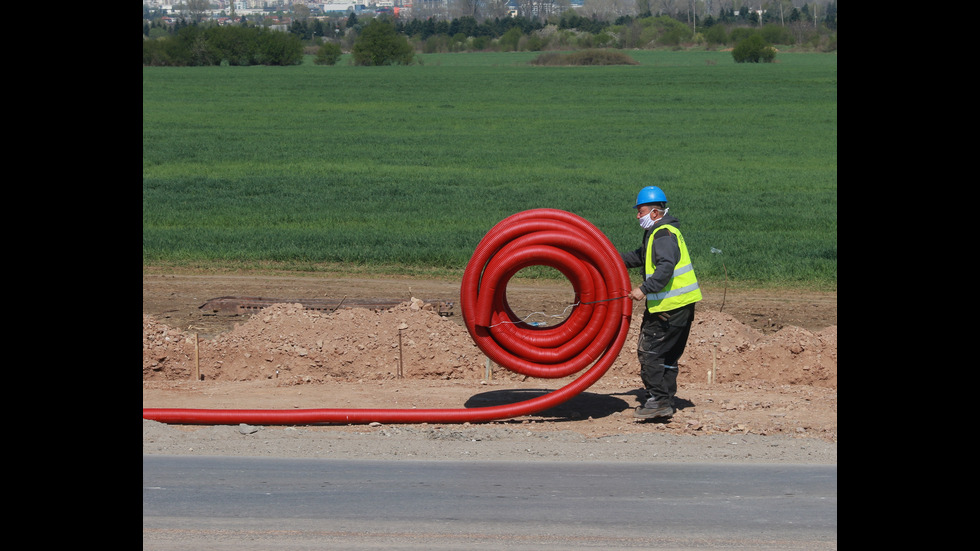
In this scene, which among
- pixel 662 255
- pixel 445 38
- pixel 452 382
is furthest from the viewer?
pixel 445 38

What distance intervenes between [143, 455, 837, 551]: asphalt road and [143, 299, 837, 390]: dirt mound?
10.4ft

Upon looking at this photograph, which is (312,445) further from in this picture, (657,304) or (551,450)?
(657,304)

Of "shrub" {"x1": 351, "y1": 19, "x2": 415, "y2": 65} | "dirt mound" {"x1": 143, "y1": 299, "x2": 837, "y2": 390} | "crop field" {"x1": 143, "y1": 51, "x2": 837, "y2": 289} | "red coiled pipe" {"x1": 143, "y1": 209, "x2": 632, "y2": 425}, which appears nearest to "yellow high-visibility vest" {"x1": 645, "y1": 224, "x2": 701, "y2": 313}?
"red coiled pipe" {"x1": 143, "y1": 209, "x2": 632, "y2": 425}

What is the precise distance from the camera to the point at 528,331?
895 centimetres

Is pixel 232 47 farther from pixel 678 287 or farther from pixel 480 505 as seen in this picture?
pixel 480 505

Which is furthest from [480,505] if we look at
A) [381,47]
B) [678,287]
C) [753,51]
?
[381,47]

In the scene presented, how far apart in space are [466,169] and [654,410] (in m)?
20.8

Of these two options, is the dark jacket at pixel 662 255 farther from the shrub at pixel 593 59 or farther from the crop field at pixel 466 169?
the shrub at pixel 593 59

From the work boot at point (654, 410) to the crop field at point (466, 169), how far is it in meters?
6.81

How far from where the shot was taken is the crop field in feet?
56.2

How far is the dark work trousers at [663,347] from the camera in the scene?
8.65 meters

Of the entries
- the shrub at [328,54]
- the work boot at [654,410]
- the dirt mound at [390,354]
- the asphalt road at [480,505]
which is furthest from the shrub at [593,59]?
the asphalt road at [480,505]

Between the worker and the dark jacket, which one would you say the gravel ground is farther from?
the dark jacket
